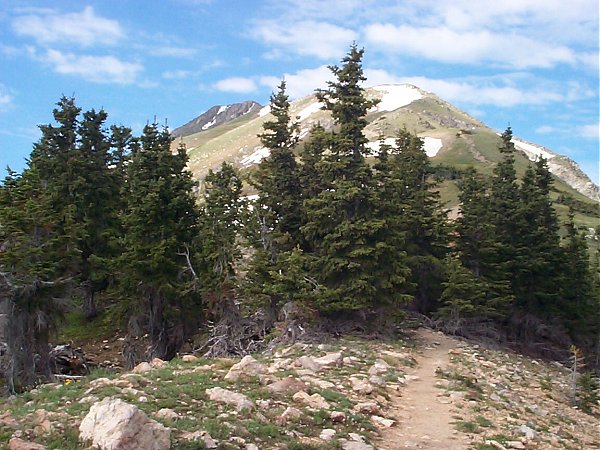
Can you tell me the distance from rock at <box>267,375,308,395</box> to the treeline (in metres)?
7.27

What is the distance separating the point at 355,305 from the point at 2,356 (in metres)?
13.0

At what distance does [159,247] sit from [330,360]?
34.8ft

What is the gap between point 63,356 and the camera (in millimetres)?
23219

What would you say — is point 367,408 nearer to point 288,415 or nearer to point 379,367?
point 288,415

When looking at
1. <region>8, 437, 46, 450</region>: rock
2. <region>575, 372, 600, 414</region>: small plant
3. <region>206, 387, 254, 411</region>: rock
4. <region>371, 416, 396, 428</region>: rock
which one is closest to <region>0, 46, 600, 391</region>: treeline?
<region>575, 372, 600, 414</region>: small plant

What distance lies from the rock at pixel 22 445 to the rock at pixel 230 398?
312 centimetres

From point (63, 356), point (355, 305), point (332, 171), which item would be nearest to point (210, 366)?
point (355, 305)

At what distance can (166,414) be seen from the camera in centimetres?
824

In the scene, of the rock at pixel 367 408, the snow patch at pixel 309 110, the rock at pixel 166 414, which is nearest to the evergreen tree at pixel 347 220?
the rock at pixel 367 408

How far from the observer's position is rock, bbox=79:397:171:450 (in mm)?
6820

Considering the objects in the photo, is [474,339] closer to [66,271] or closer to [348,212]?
[348,212]

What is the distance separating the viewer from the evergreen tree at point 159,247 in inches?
880

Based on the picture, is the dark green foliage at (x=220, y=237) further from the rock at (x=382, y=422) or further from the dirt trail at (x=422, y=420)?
the rock at (x=382, y=422)

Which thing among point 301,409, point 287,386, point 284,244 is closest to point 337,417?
point 301,409
